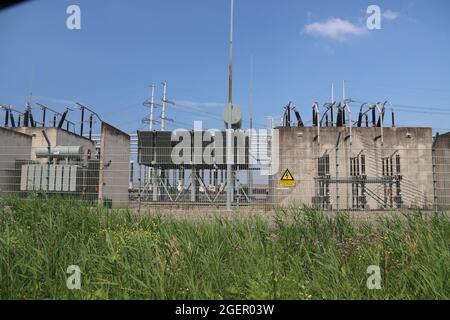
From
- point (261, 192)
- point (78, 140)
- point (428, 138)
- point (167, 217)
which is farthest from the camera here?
point (78, 140)

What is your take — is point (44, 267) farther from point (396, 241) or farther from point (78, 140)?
point (78, 140)

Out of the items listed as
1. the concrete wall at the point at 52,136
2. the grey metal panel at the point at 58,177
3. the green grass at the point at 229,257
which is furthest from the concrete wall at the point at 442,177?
the concrete wall at the point at 52,136

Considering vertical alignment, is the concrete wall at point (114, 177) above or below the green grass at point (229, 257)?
above

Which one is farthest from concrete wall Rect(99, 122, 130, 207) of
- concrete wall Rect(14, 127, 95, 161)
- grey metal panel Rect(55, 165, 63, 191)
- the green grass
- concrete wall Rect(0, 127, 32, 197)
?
concrete wall Rect(14, 127, 95, 161)

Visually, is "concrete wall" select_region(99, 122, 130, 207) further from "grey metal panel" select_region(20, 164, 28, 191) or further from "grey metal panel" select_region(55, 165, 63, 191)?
"grey metal panel" select_region(20, 164, 28, 191)

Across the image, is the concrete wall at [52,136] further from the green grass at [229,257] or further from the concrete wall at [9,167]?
the green grass at [229,257]

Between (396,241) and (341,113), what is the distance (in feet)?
63.4

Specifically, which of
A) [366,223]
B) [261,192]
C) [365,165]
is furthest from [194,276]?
[365,165]

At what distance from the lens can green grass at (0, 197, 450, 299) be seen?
3.23m

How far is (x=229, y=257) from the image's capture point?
402 cm

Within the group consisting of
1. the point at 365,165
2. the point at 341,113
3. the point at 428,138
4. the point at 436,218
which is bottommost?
the point at 436,218

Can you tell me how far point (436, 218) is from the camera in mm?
5012

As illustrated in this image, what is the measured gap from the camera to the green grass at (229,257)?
3.23 meters
